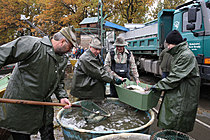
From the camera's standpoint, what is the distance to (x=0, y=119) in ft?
6.82

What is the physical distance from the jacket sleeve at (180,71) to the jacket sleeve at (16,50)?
2.11 meters

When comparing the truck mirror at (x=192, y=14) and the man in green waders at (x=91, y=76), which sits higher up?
the truck mirror at (x=192, y=14)

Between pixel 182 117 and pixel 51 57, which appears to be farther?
pixel 182 117

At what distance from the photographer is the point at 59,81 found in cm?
267

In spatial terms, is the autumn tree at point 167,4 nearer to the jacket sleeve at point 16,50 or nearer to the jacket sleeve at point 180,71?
the jacket sleeve at point 180,71

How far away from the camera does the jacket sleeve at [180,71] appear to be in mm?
2641

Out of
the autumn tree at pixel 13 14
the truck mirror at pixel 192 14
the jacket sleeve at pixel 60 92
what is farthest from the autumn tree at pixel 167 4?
the jacket sleeve at pixel 60 92

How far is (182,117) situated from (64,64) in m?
2.08

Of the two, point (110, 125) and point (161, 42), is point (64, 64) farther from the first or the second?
point (161, 42)

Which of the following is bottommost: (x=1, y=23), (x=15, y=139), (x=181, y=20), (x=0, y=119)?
(x=15, y=139)

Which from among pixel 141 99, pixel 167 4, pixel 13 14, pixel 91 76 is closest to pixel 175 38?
pixel 141 99

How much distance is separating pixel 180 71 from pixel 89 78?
186 centimetres

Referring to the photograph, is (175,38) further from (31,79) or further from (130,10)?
(130,10)

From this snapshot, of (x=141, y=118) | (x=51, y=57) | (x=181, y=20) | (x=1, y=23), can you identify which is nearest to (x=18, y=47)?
(x=51, y=57)
